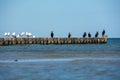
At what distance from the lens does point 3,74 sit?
23.6 m

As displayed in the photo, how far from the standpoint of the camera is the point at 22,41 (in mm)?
85812

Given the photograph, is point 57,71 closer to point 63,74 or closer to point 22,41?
point 63,74

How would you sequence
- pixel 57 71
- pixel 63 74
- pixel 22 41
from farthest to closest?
pixel 22 41
pixel 57 71
pixel 63 74

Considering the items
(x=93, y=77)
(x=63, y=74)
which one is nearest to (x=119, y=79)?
(x=93, y=77)

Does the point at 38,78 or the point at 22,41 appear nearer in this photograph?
the point at 38,78

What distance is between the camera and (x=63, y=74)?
2294cm

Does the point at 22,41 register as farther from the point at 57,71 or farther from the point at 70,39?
the point at 57,71

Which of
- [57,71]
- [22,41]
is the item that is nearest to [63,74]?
[57,71]

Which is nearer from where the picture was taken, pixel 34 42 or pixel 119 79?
pixel 119 79

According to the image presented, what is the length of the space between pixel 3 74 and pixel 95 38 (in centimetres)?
6833

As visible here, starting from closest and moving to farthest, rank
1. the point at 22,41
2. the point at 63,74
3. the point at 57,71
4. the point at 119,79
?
the point at 119,79, the point at 63,74, the point at 57,71, the point at 22,41

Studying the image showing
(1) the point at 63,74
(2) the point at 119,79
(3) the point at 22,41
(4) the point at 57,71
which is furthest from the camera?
(3) the point at 22,41

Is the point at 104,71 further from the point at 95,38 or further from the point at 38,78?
the point at 95,38

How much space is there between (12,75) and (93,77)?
4166mm
